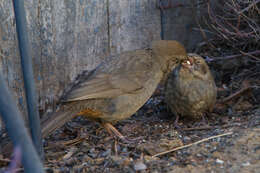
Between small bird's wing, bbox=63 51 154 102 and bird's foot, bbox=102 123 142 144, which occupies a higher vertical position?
small bird's wing, bbox=63 51 154 102

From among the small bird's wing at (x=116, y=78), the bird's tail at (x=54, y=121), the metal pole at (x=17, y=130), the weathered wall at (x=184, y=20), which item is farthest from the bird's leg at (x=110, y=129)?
the metal pole at (x=17, y=130)

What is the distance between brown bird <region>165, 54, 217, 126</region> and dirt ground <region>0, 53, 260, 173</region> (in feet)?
0.63

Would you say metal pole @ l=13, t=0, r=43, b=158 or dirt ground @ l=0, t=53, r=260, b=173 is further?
dirt ground @ l=0, t=53, r=260, b=173

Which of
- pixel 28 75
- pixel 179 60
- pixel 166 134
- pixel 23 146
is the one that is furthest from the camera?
pixel 179 60

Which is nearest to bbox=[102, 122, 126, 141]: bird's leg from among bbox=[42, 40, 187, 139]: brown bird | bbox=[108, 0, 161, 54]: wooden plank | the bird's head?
bbox=[42, 40, 187, 139]: brown bird

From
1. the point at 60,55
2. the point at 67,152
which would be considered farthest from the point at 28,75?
the point at 60,55

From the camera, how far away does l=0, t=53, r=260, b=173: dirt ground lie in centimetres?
309

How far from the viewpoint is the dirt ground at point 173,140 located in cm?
309

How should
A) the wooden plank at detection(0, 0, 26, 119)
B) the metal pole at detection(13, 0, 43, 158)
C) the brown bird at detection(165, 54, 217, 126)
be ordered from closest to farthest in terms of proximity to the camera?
the metal pole at detection(13, 0, 43, 158) < the wooden plank at detection(0, 0, 26, 119) < the brown bird at detection(165, 54, 217, 126)

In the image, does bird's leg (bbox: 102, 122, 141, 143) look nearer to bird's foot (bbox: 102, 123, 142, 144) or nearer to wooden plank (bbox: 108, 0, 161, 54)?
bird's foot (bbox: 102, 123, 142, 144)

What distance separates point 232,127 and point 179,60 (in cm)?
94

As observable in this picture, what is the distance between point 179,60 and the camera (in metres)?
4.26

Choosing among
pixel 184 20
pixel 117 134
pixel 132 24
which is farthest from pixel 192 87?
pixel 184 20

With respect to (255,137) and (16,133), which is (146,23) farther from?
(16,133)
